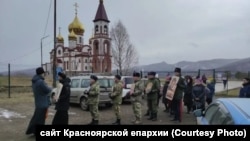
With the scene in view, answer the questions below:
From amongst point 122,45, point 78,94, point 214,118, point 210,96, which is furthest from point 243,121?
point 122,45

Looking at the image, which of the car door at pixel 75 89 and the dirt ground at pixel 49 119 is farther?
the car door at pixel 75 89

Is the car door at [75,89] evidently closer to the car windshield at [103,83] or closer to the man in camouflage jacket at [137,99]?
the car windshield at [103,83]

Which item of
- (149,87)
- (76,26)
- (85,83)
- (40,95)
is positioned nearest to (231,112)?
(40,95)

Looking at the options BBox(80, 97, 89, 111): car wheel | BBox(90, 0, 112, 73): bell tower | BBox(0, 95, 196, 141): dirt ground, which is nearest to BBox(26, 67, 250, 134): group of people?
BBox(0, 95, 196, 141): dirt ground

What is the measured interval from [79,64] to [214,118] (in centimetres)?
7821

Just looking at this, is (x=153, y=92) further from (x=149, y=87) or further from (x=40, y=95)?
(x=40, y=95)

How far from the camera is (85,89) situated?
1577cm

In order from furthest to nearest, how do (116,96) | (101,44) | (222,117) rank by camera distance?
(101,44) < (116,96) < (222,117)

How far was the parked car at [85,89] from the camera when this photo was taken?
15352 mm

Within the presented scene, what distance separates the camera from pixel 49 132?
4645 mm

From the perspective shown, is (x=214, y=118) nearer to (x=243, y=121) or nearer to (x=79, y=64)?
(x=243, y=121)

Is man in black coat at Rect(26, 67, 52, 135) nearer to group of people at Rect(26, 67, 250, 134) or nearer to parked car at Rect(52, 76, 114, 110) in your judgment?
group of people at Rect(26, 67, 250, 134)

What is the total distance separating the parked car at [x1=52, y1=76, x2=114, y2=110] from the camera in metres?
15.4

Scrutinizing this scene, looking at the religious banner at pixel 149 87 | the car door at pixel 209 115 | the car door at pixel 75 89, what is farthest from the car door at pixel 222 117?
the car door at pixel 75 89
